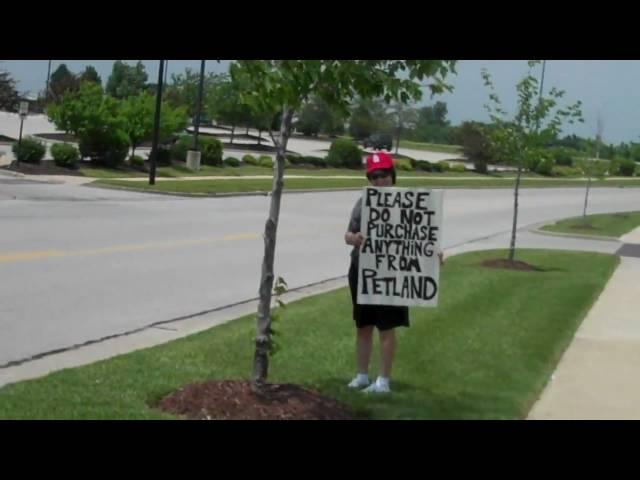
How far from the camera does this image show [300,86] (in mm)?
5984

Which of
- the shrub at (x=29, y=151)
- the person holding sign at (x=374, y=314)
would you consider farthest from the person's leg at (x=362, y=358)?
the shrub at (x=29, y=151)

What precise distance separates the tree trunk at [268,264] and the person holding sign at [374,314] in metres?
0.68

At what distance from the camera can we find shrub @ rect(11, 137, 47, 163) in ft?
115

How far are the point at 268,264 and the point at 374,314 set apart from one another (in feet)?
3.44

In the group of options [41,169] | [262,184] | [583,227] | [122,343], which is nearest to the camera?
[122,343]

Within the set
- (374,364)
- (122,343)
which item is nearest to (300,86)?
(374,364)

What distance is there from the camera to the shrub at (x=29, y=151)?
34938 mm

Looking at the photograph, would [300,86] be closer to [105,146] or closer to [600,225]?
[600,225]

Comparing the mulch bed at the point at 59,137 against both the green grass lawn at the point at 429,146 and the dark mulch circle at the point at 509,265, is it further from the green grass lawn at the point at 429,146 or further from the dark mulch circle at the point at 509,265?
the green grass lawn at the point at 429,146

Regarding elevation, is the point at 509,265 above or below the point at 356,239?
below

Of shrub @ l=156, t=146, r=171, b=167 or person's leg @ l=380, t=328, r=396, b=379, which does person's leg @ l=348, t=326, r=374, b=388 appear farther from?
shrub @ l=156, t=146, r=171, b=167

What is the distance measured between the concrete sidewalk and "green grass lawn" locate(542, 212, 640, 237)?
1448 cm
